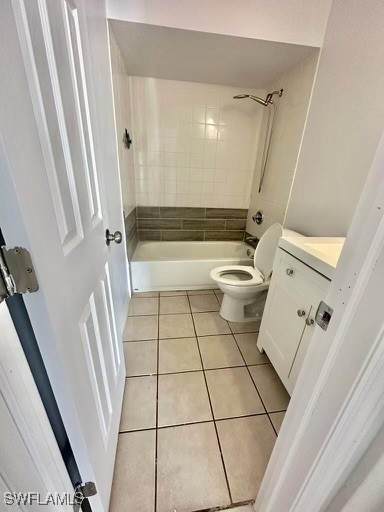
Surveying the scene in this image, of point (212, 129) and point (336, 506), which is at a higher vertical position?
point (212, 129)

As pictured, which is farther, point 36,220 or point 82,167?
point 82,167

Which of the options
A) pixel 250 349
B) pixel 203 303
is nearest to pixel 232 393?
pixel 250 349

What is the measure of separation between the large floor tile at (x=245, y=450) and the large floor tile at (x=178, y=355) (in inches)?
15.4

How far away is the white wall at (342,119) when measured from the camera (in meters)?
1.15

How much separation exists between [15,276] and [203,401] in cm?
124

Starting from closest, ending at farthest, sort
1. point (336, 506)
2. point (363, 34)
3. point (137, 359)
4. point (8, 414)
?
point (8, 414), point (336, 506), point (363, 34), point (137, 359)

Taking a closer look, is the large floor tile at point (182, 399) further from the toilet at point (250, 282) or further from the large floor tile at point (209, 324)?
the toilet at point (250, 282)

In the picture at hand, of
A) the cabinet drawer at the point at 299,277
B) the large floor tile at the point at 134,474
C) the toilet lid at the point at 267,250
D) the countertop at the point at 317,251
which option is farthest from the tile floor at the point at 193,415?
the countertop at the point at 317,251

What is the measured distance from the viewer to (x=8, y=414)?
1.19ft

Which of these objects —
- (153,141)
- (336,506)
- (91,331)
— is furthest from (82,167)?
(153,141)

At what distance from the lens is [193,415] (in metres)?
1.14

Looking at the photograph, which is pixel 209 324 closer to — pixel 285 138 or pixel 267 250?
pixel 267 250

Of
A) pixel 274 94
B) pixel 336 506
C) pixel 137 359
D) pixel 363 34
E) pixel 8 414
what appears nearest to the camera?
pixel 8 414

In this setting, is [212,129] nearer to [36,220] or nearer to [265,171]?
[265,171]
